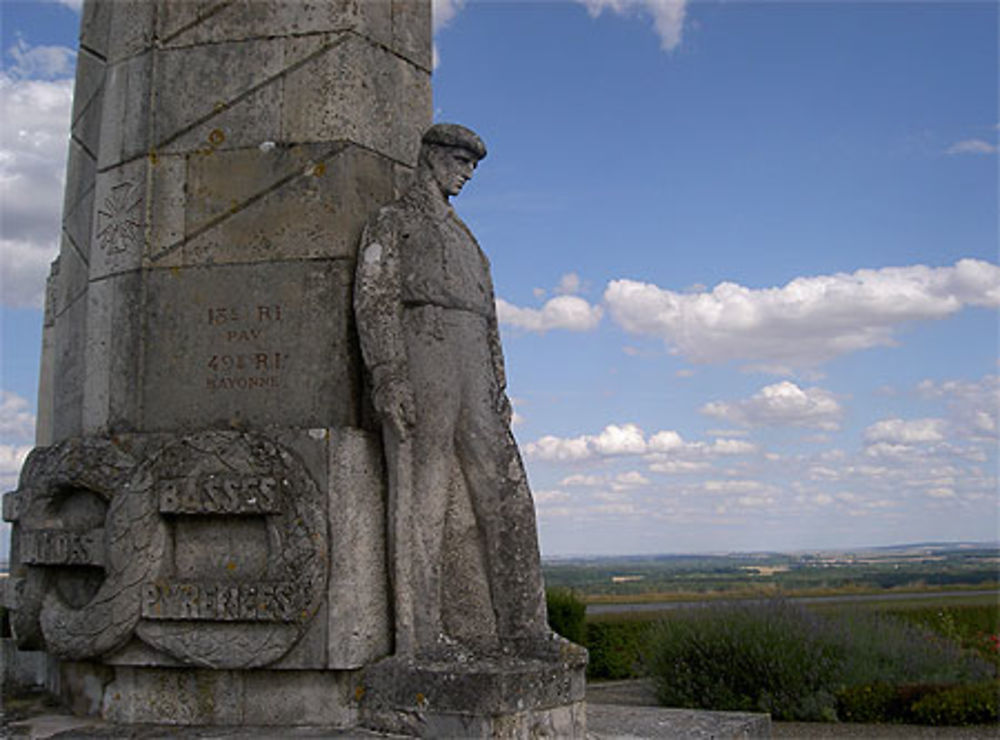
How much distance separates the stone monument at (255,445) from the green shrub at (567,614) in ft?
31.8

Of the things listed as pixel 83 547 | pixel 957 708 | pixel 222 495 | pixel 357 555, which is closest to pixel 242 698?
pixel 357 555

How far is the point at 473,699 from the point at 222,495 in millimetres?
1617

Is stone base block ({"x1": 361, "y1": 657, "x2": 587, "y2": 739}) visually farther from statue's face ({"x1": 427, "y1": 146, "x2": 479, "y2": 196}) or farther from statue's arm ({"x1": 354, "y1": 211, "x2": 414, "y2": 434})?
statue's face ({"x1": 427, "y1": 146, "x2": 479, "y2": 196})

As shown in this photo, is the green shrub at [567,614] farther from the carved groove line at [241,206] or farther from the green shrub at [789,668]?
the carved groove line at [241,206]

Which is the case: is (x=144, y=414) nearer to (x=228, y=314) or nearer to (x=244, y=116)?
(x=228, y=314)

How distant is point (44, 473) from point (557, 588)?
11.4 m

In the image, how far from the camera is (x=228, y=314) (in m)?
5.59

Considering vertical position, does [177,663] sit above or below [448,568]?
below

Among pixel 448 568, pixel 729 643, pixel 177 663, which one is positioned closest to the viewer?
pixel 177 663

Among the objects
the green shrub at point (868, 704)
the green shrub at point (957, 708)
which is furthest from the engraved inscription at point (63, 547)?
the green shrub at point (957, 708)

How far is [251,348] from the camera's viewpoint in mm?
5523

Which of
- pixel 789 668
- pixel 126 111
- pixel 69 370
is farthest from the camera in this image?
pixel 789 668

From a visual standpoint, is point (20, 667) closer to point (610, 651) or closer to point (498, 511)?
point (498, 511)

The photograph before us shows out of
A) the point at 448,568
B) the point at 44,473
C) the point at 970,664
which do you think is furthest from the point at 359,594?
the point at 970,664
